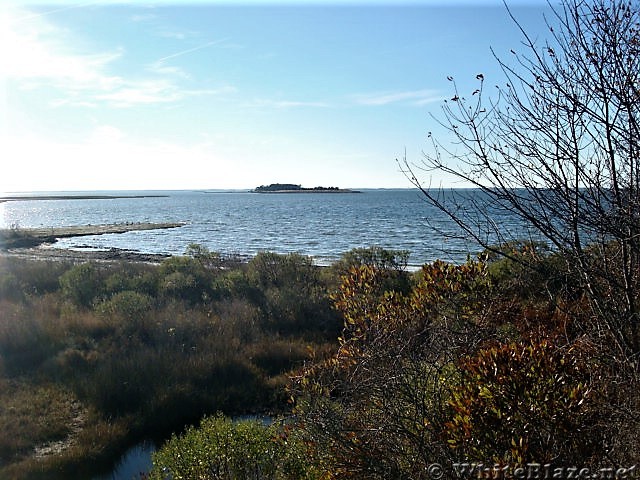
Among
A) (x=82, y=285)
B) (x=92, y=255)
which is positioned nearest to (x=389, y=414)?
(x=82, y=285)

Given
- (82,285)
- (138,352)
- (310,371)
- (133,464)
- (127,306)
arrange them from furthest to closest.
Answer: (82,285)
(127,306)
(138,352)
(133,464)
(310,371)

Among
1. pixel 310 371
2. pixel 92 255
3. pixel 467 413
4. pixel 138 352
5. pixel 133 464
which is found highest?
pixel 467 413

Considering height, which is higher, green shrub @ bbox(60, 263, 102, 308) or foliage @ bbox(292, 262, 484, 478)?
foliage @ bbox(292, 262, 484, 478)

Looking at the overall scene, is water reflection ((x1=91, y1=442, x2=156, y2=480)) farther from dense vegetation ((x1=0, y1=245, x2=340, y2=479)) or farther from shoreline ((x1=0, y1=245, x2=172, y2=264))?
shoreline ((x1=0, y1=245, x2=172, y2=264))

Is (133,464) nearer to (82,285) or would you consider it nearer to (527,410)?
(527,410)

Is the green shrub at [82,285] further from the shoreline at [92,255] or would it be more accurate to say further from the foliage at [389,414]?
the shoreline at [92,255]

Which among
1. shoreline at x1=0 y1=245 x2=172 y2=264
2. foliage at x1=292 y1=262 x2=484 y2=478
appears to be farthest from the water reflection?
shoreline at x1=0 y1=245 x2=172 y2=264

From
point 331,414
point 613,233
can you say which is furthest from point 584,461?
point 331,414

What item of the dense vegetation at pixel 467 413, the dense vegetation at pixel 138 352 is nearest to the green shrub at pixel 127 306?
the dense vegetation at pixel 138 352

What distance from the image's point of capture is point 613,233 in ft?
13.1

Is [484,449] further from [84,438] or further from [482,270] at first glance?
[84,438]

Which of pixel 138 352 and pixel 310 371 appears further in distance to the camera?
pixel 138 352

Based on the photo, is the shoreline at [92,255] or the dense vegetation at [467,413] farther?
the shoreline at [92,255]

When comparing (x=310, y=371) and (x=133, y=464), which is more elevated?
(x=310, y=371)
